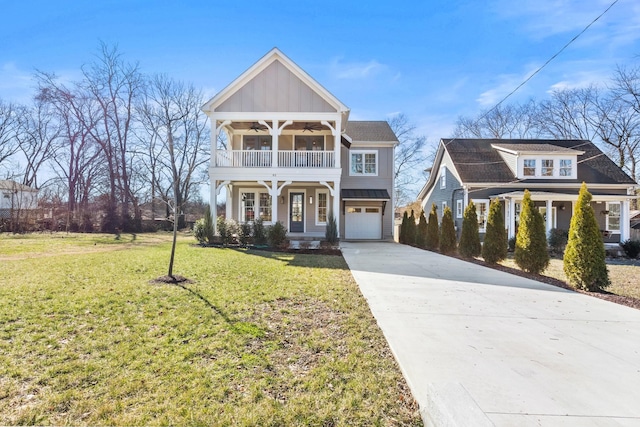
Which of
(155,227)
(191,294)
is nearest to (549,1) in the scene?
(191,294)

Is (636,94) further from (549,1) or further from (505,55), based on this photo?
(549,1)

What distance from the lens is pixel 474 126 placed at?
34.0m

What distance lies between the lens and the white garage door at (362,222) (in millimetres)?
18219

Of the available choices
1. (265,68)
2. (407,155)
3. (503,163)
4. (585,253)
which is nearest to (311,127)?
(265,68)

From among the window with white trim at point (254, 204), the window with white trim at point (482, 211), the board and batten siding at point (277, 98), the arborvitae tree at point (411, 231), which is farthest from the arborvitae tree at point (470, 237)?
the window with white trim at point (254, 204)

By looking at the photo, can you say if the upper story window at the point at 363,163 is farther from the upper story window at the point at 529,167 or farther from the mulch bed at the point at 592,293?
the mulch bed at the point at 592,293

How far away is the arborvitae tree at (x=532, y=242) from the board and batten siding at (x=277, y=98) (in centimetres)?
912

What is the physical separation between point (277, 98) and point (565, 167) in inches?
678

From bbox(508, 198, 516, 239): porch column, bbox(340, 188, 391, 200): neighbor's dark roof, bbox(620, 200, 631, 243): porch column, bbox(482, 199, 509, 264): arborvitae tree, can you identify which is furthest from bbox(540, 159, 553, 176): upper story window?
bbox(482, 199, 509, 264): arborvitae tree

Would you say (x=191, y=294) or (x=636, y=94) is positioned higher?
(x=636, y=94)

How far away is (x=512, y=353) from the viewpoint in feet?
10.9

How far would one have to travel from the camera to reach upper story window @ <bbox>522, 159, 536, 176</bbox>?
1864cm

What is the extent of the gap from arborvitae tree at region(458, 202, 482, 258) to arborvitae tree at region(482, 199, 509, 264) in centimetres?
125

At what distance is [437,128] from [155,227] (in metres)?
28.3
